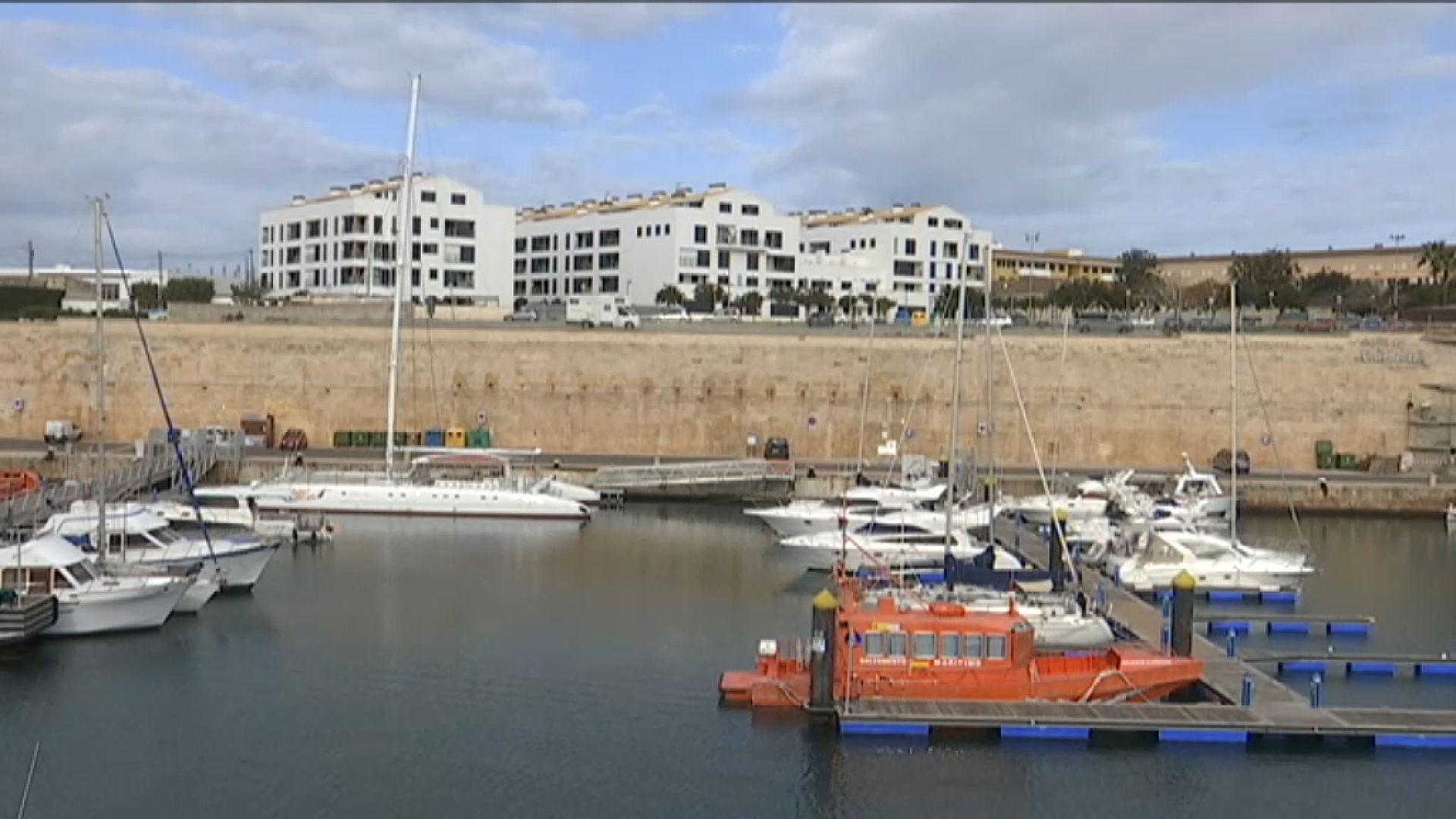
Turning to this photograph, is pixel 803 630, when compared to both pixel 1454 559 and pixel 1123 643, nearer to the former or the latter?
pixel 1123 643

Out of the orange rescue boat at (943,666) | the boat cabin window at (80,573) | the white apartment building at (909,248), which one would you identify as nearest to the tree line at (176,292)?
the white apartment building at (909,248)

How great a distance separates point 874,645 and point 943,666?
36.6 inches

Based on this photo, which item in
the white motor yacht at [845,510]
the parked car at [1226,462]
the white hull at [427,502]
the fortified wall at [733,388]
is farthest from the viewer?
the fortified wall at [733,388]

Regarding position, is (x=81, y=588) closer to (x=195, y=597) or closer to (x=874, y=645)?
(x=195, y=597)

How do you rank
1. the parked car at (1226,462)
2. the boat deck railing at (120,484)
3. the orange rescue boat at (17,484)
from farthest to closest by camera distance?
the parked car at (1226,462)
the orange rescue boat at (17,484)
the boat deck railing at (120,484)

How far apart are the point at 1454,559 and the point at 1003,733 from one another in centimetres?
2119

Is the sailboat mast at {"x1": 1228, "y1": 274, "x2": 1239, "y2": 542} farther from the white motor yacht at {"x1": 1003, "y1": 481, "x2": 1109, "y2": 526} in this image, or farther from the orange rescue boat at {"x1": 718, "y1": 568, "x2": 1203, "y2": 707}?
the orange rescue boat at {"x1": 718, "y1": 568, "x2": 1203, "y2": 707}

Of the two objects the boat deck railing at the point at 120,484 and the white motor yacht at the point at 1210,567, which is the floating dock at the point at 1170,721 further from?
the boat deck railing at the point at 120,484

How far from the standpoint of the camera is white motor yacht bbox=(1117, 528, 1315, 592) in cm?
2867

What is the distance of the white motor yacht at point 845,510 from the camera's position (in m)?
33.5

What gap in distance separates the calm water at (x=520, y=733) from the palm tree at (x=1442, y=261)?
160ft

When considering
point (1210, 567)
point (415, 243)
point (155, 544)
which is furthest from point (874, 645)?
point (415, 243)

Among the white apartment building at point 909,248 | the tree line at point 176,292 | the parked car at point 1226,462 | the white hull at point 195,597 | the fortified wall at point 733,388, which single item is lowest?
the white hull at point 195,597

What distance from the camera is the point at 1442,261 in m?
71.2
